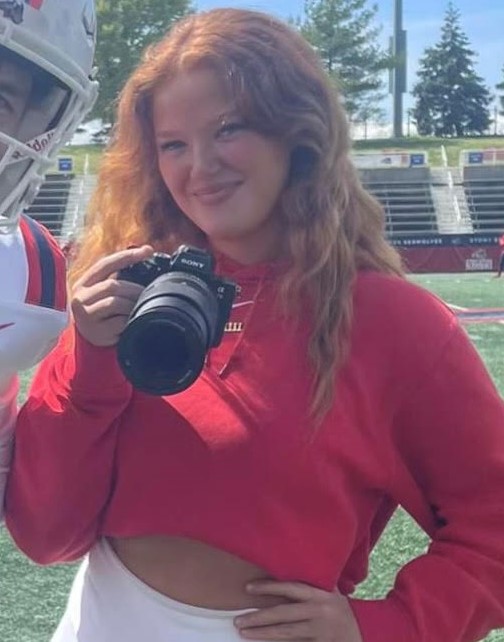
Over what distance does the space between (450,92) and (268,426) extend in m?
47.7

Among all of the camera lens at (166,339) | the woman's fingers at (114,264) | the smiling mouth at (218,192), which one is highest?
the smiling mouth at (218,192)

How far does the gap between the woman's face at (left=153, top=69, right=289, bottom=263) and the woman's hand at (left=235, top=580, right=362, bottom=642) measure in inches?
17.1

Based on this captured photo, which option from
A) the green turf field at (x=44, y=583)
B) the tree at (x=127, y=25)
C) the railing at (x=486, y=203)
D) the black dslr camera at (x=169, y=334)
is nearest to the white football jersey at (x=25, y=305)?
the black dslr camera at (x=169, y=334)

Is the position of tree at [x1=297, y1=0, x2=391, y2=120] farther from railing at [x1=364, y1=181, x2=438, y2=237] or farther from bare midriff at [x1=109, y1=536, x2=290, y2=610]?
Answer: bare midriff at [x1=109, y1=536, x2=290, y2=610]

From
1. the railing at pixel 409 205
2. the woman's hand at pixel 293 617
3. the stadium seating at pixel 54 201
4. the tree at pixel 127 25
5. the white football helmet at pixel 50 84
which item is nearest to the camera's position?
the white football helmet at pixel 50 84

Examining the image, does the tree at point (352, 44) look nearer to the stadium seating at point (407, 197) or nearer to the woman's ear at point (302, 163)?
the stadium seating at point (407, 197)

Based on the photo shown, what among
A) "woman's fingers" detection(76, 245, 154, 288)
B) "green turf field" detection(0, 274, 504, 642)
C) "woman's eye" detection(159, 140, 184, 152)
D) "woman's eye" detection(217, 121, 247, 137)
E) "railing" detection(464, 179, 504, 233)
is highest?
"woman's eye" detection(217, 121, 247, 137)

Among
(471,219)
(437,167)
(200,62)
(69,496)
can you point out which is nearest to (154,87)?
(200,62)

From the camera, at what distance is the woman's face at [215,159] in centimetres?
135

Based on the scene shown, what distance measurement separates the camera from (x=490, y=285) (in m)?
14.6

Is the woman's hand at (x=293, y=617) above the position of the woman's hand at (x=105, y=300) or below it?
below

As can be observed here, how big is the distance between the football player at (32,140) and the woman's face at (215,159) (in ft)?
0.37

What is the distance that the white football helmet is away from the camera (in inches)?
46.8

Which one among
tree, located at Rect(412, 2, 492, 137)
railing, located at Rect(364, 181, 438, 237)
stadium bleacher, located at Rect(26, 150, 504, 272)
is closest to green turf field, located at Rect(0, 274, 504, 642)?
stadium bleacher, located at Rect(26, 150, 504, 272)
